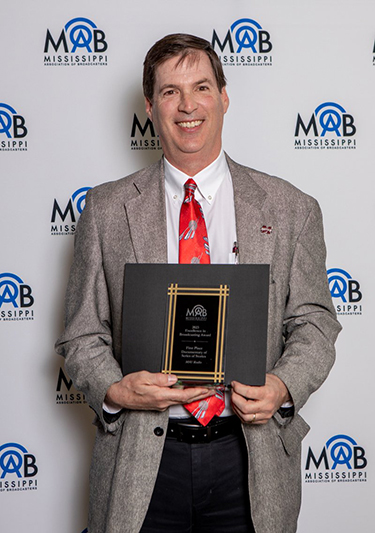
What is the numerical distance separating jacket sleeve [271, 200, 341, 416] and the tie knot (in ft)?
1.01

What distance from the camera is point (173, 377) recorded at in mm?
1432

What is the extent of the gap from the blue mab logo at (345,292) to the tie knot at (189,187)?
919 millimetres

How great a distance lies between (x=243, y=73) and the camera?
2.37m

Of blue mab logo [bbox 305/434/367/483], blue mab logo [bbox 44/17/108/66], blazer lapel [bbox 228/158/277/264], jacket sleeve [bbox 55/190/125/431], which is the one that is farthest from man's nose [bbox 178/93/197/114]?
blue mab logo [bbox 305/434/367/483]

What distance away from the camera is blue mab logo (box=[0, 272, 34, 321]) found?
2.40 metres

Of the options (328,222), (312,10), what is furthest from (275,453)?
(312,10)

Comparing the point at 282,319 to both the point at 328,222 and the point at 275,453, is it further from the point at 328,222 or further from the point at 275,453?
the point at 328,222

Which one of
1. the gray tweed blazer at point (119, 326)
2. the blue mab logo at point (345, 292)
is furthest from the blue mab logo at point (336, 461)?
the gray tweed blazer at point (119, 326)

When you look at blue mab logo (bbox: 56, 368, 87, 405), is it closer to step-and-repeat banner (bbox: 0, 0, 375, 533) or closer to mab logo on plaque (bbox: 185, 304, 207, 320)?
step-and-repeat banner (bbox: 0, 0, 375, 533)

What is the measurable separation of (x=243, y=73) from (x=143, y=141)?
45cm

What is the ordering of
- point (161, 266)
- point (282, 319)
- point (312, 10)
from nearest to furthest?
point (161, 266) < point (282, 319) < point (312, 10)

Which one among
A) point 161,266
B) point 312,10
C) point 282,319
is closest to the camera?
point 161,266

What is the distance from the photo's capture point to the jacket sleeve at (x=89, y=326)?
62.0 inches

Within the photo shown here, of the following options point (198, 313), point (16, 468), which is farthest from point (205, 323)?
point (16, 468)
